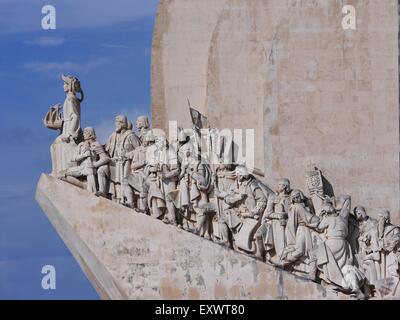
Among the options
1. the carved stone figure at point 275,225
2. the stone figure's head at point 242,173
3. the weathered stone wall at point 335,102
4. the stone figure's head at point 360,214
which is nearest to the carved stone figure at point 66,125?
the weathered stone wall at point 335,102

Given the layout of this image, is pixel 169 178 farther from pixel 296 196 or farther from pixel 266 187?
pixel 296 196

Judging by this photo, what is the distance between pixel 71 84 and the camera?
3147 cm

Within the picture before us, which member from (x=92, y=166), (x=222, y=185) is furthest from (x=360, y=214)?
(x=92, y=166)

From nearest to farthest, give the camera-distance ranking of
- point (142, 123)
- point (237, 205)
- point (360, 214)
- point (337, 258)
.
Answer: point (337, 258) < point (360, 214) < point (237, 205) < point (142, 123)

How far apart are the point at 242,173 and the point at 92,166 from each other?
70.3 inches

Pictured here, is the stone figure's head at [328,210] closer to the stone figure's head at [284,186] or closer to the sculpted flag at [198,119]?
the stone figure's head at [284,186]

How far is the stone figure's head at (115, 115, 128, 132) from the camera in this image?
102 feet

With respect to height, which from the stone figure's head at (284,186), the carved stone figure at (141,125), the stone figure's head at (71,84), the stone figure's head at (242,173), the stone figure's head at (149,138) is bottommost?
the stone figure's head at (284,186)

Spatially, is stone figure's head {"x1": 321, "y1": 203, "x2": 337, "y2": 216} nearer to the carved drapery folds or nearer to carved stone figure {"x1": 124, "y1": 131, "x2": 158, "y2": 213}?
the carved drapery folds

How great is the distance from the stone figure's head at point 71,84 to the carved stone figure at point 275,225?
9.29 feet

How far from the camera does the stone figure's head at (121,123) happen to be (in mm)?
31156

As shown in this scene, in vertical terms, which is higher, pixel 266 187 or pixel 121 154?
pixel 121 154
